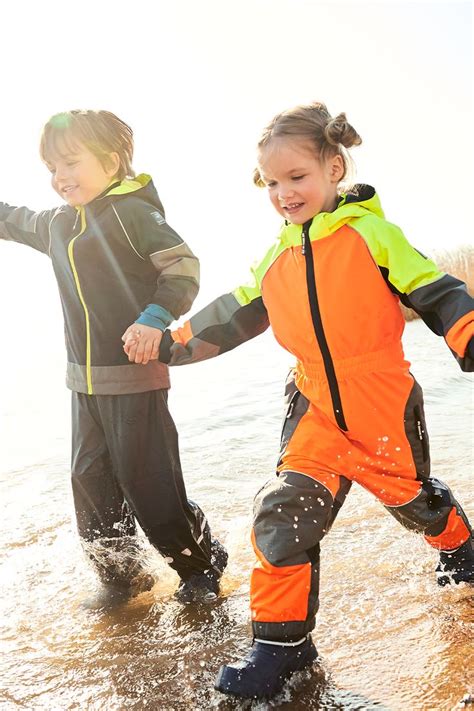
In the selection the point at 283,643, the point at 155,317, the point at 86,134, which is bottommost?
the point at 283,643

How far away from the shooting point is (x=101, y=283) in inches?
115

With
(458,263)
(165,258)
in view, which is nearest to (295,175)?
(165,258)

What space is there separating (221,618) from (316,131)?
1.78m

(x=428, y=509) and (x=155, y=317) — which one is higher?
(x=155, y=317)

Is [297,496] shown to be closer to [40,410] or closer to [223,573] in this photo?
[223,573]

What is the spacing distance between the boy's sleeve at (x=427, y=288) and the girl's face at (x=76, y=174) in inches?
42.5

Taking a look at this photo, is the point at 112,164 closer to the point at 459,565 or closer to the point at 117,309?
the point at 117,309

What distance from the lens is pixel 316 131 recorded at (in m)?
2.62

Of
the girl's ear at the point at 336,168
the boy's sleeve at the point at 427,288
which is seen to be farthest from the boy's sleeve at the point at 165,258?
the boy's sleeve at the point at 427,288

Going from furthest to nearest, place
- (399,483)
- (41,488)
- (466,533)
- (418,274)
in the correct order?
(41,488) < (466,533) < (399,483) < (418,274)

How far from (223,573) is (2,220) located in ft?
5.91

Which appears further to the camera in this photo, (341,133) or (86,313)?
(86,313)

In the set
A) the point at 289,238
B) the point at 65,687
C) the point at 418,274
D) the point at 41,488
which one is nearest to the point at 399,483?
the point at 418,274

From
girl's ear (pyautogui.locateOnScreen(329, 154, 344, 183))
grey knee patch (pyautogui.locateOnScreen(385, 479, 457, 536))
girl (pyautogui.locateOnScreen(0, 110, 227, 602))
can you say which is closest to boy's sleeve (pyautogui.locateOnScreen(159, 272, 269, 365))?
girl (pyautogui.locateOnScreen(0, 110, 227, 602))
